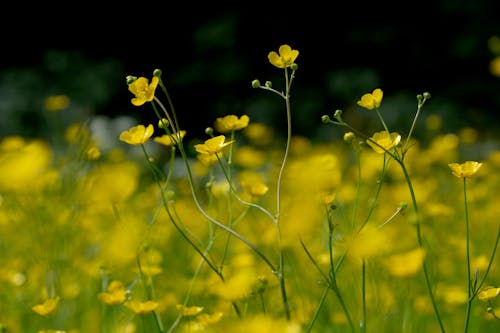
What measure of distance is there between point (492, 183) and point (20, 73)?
3.25 m

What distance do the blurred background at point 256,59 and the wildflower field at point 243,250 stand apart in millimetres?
2030

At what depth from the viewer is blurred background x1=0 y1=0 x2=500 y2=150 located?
4.64 metres

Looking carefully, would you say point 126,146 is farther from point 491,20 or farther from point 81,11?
point 491,20

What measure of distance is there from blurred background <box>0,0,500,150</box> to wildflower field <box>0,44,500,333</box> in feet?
6.66

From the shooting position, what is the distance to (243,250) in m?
1.98

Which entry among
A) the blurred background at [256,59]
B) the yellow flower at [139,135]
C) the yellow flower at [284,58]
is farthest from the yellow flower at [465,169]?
the blurred background at [256,59]

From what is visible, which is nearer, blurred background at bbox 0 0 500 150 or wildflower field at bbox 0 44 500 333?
wildflower field at bbox 0 44 500 333

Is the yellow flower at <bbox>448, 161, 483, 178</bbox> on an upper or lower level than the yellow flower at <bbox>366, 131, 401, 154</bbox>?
lower

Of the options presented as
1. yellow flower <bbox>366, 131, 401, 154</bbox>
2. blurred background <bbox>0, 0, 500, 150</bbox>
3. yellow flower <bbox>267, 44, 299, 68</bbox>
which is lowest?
blurred background <bbox>0, 0, 500, 150</bbox>

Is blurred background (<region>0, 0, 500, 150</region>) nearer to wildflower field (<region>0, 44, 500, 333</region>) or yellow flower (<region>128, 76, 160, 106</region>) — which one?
wildflower field (<region>0, 44, 500, 333</region>)

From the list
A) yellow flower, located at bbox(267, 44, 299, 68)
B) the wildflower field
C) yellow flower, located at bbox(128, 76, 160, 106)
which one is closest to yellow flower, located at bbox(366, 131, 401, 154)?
the wildflower field

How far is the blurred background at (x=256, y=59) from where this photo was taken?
15.2 feet

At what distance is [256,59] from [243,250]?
9.40 feet

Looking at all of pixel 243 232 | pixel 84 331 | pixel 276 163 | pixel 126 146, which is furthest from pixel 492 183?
pixel 126 146
